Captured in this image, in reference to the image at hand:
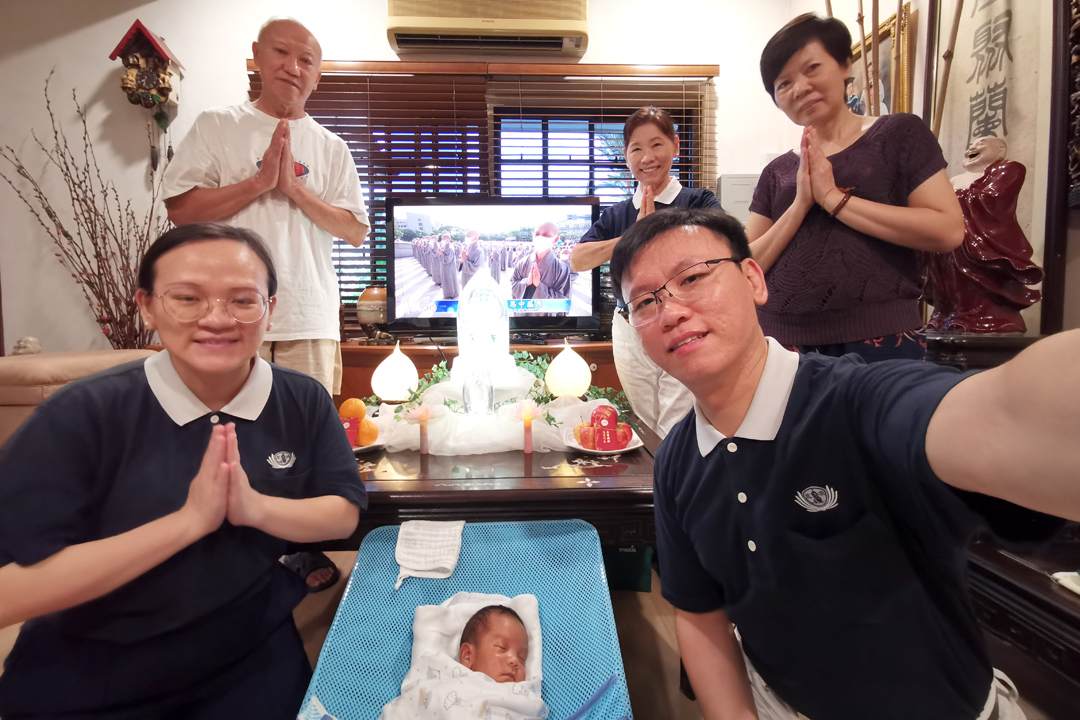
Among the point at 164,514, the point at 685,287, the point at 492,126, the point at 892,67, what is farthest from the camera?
the point at 492,126

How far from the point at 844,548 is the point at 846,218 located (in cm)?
96

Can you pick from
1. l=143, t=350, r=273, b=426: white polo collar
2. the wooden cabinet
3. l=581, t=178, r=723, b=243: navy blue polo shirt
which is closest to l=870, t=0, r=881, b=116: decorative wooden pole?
l=581, t=178, r=723, b=243: navy blue polo shirt

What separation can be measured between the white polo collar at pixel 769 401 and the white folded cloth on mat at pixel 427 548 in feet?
2.48

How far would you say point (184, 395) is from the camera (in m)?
1.05

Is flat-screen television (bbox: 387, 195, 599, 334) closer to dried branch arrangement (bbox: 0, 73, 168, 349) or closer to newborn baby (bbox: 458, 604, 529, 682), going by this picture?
dried branch arrangement (bbox: 0, 73, 168, 349)

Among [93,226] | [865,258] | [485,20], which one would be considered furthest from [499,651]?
[93,226]

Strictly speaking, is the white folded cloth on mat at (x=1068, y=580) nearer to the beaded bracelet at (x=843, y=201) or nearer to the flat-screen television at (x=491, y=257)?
the beaded bracelet at (x=843, y=201)

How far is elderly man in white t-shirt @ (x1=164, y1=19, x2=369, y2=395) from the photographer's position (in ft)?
5.91

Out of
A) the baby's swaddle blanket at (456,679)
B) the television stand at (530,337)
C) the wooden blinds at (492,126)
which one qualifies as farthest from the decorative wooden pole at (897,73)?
the baby's swaddle blanket at (456,679)

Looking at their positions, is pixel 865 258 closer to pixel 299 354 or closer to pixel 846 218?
pixel 846 218

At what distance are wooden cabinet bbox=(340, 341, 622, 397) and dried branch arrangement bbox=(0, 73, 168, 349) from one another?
141 cm

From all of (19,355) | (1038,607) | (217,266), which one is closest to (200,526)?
(217,266)

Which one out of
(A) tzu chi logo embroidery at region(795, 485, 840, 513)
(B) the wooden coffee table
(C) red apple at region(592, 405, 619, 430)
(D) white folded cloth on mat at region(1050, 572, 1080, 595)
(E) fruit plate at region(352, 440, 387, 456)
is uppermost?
(A) tzu chi logo embroidery at region(795, 485, 840, 513)

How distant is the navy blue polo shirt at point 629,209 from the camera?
228 cm
